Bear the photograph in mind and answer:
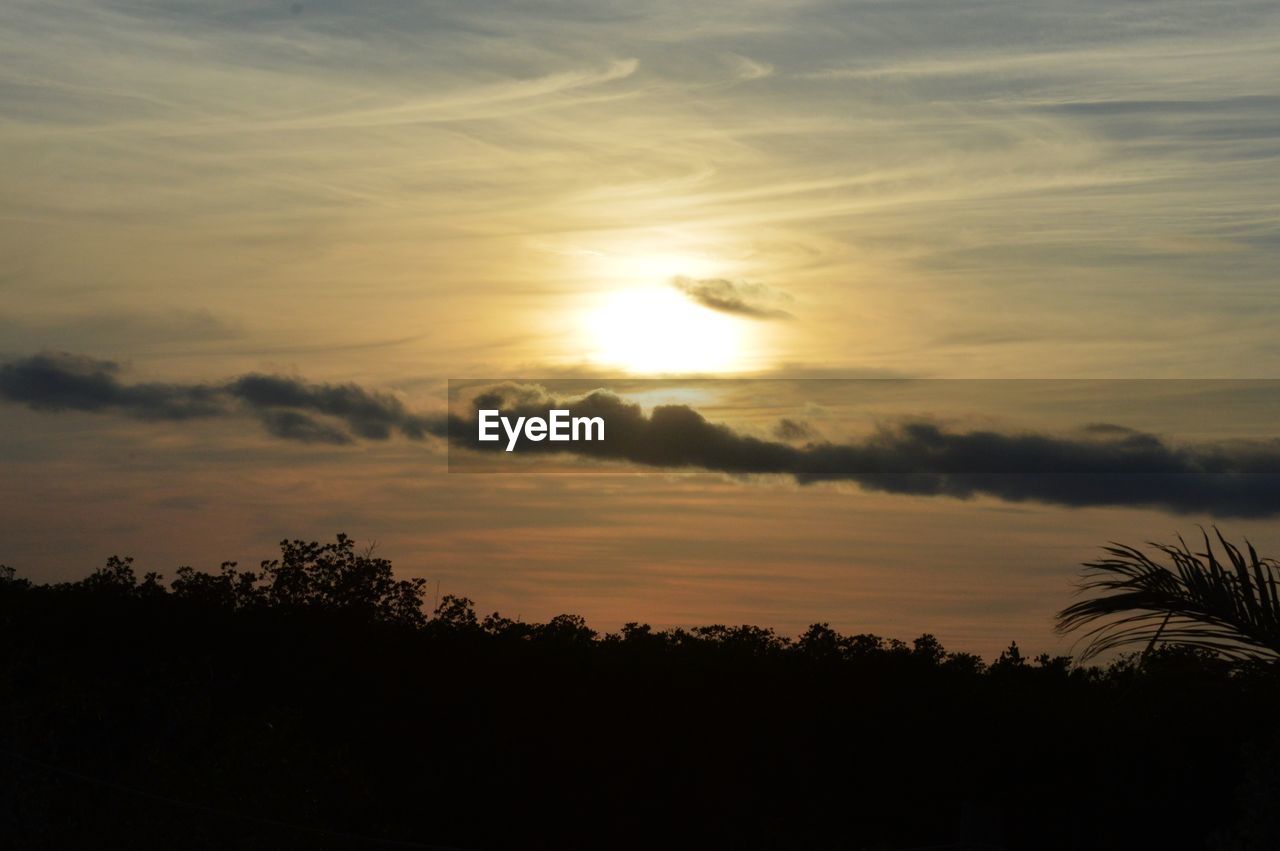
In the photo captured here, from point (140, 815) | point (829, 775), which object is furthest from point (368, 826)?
point (829, 775)

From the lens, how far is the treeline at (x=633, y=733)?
55.0 ft

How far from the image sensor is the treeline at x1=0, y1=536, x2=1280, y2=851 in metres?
16.8

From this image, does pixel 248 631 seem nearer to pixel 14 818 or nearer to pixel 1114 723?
pixel 14 818

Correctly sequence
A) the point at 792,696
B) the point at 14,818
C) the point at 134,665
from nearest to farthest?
the point at 14,818, the point at 792,696, the point at 134,665

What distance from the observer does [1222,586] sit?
9414 mm

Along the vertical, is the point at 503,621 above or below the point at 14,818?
above

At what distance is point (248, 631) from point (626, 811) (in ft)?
21.7

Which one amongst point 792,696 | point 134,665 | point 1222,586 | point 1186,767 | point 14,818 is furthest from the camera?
point 134,665

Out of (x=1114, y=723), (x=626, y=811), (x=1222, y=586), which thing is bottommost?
(x=626, y=811)

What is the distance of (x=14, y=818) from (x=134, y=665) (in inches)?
260

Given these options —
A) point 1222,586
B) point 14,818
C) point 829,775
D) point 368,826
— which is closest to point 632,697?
point 829,775

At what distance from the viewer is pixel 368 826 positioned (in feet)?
48.7

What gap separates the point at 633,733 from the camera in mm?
18500

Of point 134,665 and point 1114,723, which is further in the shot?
point 134,665
